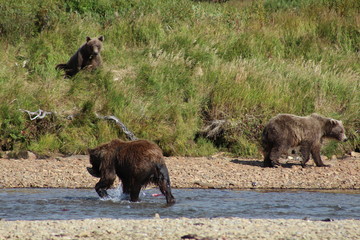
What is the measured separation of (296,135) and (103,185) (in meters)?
4.81

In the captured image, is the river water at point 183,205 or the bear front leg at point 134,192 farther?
the bear front leg at point 134,192

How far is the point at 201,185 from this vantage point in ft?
39.7

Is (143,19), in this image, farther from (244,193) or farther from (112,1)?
(244,193)

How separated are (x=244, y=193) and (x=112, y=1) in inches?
473

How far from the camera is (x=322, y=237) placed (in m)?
7.45

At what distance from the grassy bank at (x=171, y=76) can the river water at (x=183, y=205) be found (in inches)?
124

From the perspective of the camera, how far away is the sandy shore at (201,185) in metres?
7.56

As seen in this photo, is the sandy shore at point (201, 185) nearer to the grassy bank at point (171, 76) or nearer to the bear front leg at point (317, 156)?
the bear front leg at point (317, 156)

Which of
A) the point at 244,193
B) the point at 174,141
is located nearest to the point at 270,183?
the point at 244,193

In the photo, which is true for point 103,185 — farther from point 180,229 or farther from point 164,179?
point 180,229

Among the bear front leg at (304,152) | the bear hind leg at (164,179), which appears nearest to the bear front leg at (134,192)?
the bear hind leg at (164,179)

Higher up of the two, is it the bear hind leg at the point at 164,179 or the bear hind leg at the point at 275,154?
the bear hind leg at the point at 164,179

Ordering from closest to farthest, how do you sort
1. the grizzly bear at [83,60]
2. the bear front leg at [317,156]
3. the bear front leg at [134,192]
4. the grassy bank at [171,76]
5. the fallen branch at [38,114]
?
the bear front leg at [134,192]
the bear front leg at [317,156]
the fallen branch at [38,114]
the grassy bank at [171,76]
the grizzly bear at [83,60]

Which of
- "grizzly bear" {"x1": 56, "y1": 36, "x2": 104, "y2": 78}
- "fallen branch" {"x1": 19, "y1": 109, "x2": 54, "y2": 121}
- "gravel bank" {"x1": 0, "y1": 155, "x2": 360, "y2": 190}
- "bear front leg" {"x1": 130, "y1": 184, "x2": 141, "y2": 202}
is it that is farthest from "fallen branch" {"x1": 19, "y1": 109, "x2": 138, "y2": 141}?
"bear front leg" {"x1": 130, "y1": 184, "x2": 141, "y2": 202}
